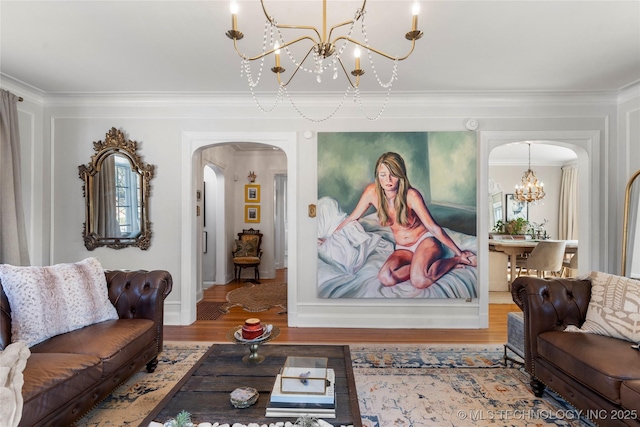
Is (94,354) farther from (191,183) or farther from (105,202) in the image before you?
(105,202)

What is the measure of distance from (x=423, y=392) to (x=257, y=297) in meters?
3.16

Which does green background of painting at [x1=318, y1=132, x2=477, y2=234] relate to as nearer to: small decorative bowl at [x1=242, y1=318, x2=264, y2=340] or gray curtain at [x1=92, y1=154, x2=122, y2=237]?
small decorative bowl at [x1=242, y1=318, x2=264, y2=340]

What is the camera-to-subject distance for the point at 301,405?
144cm

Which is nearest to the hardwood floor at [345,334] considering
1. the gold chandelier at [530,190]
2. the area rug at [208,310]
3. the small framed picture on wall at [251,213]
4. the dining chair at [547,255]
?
the area rug at [208,310]

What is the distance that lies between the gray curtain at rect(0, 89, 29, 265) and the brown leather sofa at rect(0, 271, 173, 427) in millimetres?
1407

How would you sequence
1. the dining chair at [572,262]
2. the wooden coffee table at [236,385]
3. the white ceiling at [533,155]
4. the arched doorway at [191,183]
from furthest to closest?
the white ceiling at [533,155], the dining chair at [572,262], the arched doorway at [191,183], the wooden coffee table at [236,385]

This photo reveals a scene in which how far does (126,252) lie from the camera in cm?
381

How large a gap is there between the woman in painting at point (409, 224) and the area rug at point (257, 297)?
1.77 meters

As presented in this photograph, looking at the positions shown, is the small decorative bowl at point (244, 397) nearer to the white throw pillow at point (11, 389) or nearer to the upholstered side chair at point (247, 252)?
the white throw pillow at point (11, 389)

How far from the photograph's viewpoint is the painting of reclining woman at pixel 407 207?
3.70m

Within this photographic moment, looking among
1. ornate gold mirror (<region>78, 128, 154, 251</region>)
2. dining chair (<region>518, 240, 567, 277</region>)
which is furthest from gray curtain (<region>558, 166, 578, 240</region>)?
ornate gold mirror (<region>78, 128, 154, 251</region>)

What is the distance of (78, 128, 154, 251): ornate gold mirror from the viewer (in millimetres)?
3777

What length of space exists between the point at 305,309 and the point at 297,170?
1620 mm

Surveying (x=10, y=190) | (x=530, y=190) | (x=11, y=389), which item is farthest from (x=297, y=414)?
(x=530, y=190)
